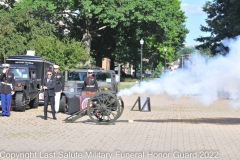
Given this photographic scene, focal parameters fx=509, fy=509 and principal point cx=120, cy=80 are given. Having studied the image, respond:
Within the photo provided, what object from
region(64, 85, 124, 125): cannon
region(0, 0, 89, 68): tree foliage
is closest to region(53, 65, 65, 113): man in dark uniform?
region(64, 85, 124, 125): cannon

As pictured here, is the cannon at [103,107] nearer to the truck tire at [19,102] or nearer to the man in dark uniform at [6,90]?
the man in dark uniform at [6,90]

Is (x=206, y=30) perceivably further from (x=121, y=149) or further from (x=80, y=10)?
(x=121, y=149)

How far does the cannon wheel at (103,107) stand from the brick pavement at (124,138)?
1.01ft

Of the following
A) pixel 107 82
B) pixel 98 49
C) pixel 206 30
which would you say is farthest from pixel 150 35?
pixel 107 82

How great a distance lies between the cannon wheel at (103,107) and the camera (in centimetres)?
1645

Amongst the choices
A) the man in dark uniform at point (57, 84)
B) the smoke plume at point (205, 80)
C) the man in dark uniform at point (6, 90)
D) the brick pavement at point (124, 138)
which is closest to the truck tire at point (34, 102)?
the man in dark uniform at point (57, 84)

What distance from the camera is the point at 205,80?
1720 centimetres

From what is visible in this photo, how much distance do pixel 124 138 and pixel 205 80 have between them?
16.2 ft

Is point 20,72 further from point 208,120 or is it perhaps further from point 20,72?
point 208,120

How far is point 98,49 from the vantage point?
68.6 m

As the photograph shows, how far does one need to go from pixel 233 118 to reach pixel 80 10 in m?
33.7

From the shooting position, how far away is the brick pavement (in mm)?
11047

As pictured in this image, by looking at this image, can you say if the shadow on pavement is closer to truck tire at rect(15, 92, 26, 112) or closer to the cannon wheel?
the cannon wheel

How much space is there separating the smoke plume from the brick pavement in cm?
108
